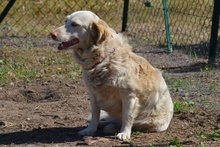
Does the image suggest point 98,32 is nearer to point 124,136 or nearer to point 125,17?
point 124,136

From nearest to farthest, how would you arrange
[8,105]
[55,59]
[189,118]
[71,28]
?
[71,28] < [189,118] < [8,105] < [55,59]

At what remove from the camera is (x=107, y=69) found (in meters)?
4.68

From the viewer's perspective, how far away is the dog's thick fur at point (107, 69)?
15.3 ft

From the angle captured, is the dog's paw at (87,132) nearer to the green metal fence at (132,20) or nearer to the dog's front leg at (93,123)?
the dog's front leg at (93,123)

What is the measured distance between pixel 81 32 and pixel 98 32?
15 centimetres

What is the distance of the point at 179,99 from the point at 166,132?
1.16m

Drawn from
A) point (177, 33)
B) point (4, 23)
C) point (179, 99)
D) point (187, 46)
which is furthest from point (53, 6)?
point (179, 99)

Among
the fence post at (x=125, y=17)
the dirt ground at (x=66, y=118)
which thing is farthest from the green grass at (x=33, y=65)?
the fence post at (x=125, y=17)

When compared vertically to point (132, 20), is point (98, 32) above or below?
above

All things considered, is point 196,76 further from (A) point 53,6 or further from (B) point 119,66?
(A) point 53,6

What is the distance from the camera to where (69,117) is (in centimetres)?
555

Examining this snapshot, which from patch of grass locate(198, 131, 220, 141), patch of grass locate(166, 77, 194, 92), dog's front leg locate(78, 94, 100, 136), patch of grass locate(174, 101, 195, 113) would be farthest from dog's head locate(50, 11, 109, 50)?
patch of grass locate(166, 77, 194, 92)

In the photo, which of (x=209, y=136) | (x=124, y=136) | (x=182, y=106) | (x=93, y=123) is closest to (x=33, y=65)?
(x=182, y=106)

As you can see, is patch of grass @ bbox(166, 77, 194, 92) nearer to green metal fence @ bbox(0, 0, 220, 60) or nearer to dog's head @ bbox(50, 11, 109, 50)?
dog's head @ bbox(50, 11, 109, 50)
